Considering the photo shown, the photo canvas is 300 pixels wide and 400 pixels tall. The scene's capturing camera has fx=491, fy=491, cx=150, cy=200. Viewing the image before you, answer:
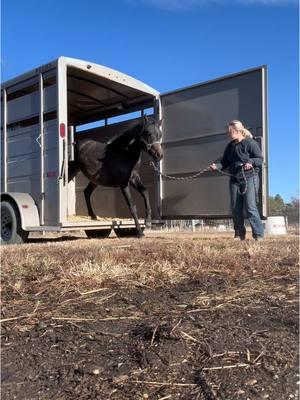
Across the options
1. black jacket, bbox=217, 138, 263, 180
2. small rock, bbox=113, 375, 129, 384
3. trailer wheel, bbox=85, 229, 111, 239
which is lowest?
small rock, bbox=113, 375, 129, 384

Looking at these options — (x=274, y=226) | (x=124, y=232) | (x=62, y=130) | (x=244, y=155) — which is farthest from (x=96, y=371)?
(x=274, y=226)

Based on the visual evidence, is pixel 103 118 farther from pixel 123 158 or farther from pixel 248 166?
pixel 248 166

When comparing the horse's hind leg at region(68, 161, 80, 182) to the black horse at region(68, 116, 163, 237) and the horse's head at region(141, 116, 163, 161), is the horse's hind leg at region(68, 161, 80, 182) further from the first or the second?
the horse's head at region(141, 116, 163, 161)

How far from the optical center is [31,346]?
2363 mm

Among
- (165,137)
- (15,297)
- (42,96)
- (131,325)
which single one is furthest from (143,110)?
(131,325)

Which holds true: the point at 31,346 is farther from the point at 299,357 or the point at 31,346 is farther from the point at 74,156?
the point at 74,156

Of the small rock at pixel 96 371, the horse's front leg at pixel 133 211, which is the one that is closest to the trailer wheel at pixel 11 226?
the horse's front leg at pixel 133 211

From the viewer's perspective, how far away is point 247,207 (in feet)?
22.8

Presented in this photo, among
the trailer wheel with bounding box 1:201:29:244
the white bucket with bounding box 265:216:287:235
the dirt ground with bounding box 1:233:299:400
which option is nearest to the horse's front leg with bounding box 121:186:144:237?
the trailer wheel with bounding box 1:201:29:244

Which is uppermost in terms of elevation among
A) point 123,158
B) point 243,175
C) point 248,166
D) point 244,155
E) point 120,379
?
point 123,158

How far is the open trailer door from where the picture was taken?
796 cm

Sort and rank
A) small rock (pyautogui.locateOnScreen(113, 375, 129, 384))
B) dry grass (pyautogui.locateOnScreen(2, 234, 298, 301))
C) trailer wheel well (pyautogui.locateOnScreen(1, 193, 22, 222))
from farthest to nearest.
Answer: trailer wheel well (pyautogui.locateOnScreen(1, 193, 22, 222)), dry grass (pyautogui.locateOnScreen(2, 234, 298, 301)), small rock (pyautogui.locateOnScreen(113, 375, 129, 384))

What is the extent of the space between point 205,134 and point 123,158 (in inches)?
68.3

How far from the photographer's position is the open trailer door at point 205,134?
7960 millimetres
